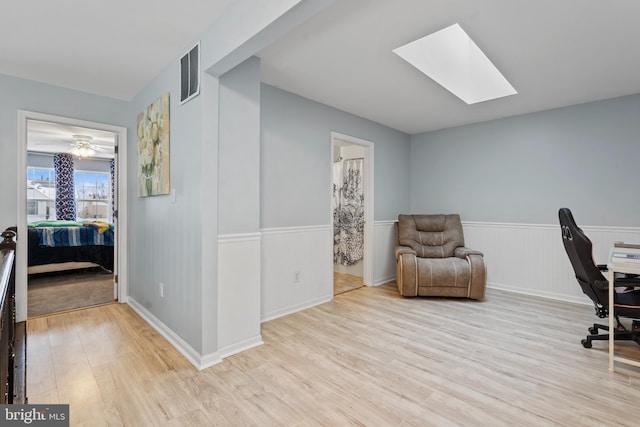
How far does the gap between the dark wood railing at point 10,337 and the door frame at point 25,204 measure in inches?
17.0

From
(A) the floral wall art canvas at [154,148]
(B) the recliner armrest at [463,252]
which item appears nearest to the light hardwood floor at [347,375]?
(B) the recliner armrest at [463,252]

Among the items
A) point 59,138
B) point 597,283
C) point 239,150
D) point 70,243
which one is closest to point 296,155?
point 239,150

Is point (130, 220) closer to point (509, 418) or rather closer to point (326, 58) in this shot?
point (326, 58)

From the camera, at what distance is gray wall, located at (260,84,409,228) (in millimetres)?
2984

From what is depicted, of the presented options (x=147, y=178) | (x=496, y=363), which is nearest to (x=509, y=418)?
(x=496, y=363)

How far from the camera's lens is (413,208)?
505 centimetres

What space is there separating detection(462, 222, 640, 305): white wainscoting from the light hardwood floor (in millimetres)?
748

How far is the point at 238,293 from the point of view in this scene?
2.29m

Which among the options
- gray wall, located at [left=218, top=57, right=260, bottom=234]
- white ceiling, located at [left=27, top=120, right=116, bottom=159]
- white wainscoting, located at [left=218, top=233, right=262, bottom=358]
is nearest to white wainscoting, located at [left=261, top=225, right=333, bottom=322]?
white wainscoting, located at [left=218, top=233, right=262, bottom=358]

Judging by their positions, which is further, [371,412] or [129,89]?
[129,89]

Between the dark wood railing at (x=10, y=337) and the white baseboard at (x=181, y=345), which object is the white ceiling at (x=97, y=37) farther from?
the white baseboard at (x=181, y=345)

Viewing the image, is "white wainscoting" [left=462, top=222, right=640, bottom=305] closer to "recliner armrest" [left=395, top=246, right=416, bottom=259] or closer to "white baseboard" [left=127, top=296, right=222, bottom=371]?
"recliner armrest" [left=395, top=246, right=416, bottom=259]

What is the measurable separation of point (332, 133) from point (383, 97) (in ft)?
2.41

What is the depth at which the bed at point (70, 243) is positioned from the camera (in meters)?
4.40
